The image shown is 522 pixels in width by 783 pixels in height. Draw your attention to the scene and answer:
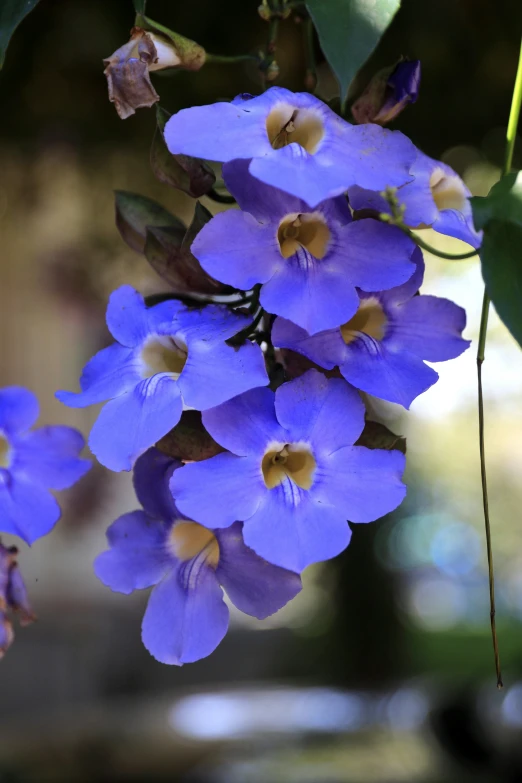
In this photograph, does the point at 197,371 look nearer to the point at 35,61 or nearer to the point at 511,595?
the point at 35,61

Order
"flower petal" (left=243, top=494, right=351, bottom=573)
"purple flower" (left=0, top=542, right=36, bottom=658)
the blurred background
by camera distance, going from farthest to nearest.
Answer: the blurred background
"purple flower" (left=0, top=542, right=36, bottom=658)
"flower petal" (left=243, top=494, right=351, bottom=573)

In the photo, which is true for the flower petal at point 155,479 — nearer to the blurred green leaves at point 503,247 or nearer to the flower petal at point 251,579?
the flower petal at point 251,579

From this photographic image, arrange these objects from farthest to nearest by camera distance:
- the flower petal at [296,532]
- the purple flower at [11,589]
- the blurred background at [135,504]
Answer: the blurred background at [135,504] → the purple flower at [11,589] → the flower petal at [296,532]

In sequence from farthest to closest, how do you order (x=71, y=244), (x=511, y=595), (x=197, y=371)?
1. (x=511, y=595)
2. (x=71, y=244)
3. (x=197, y=371)

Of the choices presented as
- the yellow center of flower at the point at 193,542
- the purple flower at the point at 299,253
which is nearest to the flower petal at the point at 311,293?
the purple flower at the point at 299,253

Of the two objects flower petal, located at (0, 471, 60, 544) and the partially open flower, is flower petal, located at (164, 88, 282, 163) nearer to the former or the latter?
the partially open flower

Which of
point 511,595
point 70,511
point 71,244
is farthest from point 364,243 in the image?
point 511,595

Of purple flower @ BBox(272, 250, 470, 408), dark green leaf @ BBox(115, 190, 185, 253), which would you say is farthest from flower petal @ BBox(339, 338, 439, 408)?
dark green leaf @ BBox(115, 190, 185, 253)

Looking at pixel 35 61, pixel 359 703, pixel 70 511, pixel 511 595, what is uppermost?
pixel 35 61
